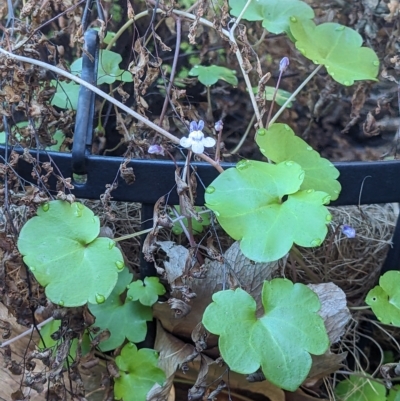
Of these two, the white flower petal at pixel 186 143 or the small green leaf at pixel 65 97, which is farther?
the small green leaf at pixel 65 97

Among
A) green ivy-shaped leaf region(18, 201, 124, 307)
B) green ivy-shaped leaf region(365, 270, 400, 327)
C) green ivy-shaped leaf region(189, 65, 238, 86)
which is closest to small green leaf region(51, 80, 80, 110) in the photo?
green ivy-shaped leaf region(189, 65, 238, 86)

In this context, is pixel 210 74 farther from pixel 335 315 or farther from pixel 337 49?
pixel 335 315

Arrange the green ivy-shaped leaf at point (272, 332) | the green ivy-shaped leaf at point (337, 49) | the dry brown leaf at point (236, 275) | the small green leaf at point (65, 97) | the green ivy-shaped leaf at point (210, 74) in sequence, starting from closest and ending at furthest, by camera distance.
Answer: the green ivy-shaped leaf at point (272, 332), the dry brown leaf at point (236, 275), the green ivy-shaped leaf at point (337, 49), the small green leaf at point (65, 97), the green ivy-shaped leaf at point (210, 74)

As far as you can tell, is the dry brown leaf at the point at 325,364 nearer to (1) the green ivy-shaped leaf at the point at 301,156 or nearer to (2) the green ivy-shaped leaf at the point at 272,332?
(2) the green ivy-shaped leaf at the point at 272,332

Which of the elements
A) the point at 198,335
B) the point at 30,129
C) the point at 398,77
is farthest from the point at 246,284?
the point at 398,77

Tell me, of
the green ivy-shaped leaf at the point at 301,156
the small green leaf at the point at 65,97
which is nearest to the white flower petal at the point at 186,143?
the green ivy-shaped leaf at the point at 301,156

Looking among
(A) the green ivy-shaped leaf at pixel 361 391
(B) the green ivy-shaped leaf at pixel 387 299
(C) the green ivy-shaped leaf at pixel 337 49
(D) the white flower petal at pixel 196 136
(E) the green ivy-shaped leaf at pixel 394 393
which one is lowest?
(A) the green ivy-shaped leaf at pixel 361 391

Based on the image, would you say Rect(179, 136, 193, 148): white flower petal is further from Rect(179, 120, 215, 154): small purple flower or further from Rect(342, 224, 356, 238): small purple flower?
Rect(342, 224, 356, 238): small purple flower
